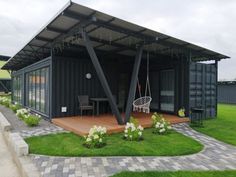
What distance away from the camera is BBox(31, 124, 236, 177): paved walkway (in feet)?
10.4

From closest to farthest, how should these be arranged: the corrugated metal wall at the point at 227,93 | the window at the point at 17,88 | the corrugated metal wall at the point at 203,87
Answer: the corrugated metal wall at the point at 203,87
the window at the point at 17,88
the corrugated metal wall at the point at 227,93

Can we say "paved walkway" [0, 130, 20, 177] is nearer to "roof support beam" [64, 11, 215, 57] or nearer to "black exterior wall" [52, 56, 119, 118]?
"black exterior wall" [52, 56, 119, 118]

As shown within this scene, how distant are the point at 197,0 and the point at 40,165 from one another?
763cm

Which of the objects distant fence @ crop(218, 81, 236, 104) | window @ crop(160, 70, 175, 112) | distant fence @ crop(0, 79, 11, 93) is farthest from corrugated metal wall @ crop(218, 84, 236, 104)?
distant fence @ crop(0, 79, 11, 93)

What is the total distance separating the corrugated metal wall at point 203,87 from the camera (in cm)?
827

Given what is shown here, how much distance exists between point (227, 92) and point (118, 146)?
16941 mm

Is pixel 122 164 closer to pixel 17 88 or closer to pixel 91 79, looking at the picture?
pixel 91 79

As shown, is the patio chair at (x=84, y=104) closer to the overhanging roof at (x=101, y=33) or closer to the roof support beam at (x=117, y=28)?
the overhanging roof at (x=101, y=33)

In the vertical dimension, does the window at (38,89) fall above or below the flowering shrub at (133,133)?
above

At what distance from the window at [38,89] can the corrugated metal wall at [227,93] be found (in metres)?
15.9

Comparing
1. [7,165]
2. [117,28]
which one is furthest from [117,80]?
[7,165]

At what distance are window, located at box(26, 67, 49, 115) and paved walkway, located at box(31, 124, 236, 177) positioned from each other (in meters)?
4.62

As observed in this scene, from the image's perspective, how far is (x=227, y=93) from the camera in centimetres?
1817

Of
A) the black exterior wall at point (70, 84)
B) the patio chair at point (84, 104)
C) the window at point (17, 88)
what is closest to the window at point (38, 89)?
the black exterior wall at point (70, 84)
